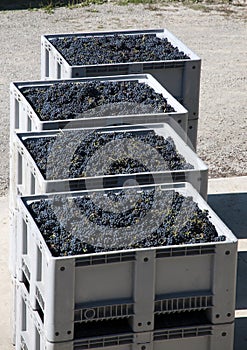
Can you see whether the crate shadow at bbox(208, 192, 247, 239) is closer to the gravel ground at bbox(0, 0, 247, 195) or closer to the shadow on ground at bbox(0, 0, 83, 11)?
the gravel ground at bbox(0, 0, 247, 195)

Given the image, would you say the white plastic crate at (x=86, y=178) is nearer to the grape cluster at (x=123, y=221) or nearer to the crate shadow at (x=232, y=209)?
the grape cluster at (x=123, y=221)

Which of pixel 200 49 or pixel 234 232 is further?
pixel 200 49

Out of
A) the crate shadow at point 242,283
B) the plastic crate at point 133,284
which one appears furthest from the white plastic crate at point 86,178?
the crate shadow at point 242,283

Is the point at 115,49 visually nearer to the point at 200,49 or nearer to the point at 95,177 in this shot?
the point at 95,177

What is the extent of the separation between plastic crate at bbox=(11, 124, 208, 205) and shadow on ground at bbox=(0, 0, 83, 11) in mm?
9655

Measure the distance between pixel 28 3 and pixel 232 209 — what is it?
8.35 meters

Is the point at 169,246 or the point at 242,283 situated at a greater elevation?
the point at 169,246

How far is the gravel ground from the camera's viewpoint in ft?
Result: 39.0

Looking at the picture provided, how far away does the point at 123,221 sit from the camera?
261 inches

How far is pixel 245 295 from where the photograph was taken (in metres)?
8.58

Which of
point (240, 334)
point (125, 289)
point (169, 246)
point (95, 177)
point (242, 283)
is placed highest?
point (95, 177)

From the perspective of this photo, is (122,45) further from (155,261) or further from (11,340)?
(155,261)

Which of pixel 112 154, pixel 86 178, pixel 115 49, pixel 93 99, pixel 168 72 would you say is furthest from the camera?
pixel 115 49

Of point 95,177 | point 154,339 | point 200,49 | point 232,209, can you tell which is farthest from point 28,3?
point 154,339
